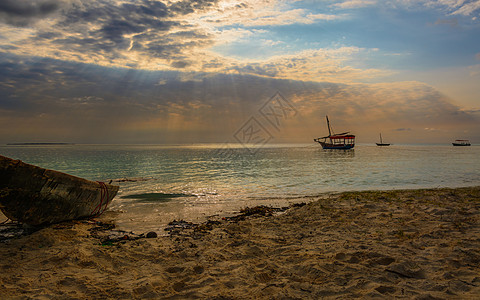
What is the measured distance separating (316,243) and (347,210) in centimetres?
409

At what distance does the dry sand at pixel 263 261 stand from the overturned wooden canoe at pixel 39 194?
0.61 meters

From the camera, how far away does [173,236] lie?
25.0ft

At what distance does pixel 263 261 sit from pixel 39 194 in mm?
6784

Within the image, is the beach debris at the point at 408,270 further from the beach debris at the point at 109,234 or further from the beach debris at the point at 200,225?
the beach debris at the point at 109,234

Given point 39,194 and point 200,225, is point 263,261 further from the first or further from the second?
point 39,194

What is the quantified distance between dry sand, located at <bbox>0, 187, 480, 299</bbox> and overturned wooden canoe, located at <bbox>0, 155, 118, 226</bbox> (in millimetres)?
605

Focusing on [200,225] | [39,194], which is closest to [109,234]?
[39,194]

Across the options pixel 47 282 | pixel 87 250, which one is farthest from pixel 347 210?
pixel 47 282

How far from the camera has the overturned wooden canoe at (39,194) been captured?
6.72m

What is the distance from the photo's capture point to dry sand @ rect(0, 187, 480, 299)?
4227 millimetres

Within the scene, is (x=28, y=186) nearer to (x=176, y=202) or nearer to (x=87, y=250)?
(x=87, y=250)

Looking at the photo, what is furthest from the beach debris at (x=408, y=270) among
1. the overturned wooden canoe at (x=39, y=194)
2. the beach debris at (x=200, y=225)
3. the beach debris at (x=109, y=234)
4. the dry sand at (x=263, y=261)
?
the overturned wooden canoe at (x=39, y=194)

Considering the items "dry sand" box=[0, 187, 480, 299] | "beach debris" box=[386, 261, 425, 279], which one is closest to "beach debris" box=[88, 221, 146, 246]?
"dry sand" box=[0, 187, 480, 299]

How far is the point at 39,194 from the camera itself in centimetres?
743
